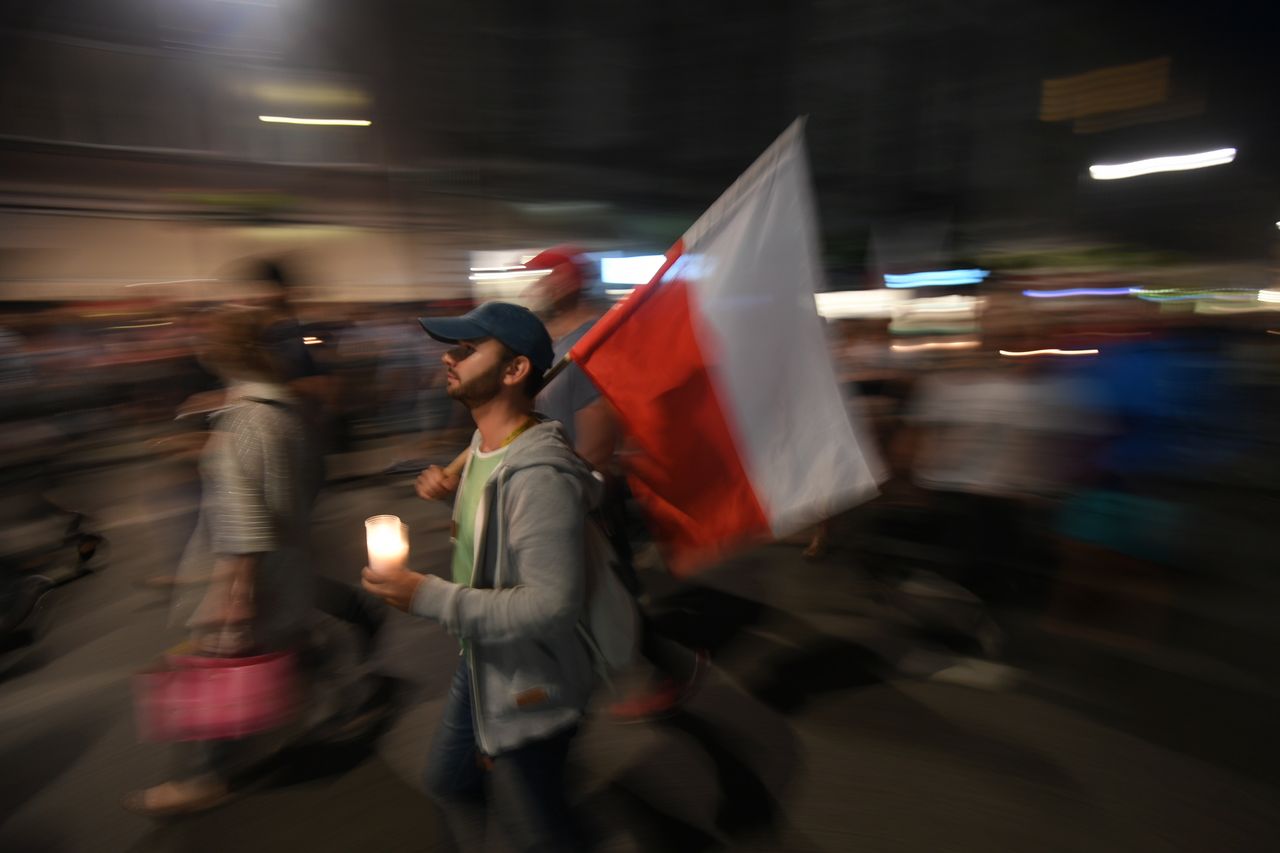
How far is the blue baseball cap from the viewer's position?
6.26ft

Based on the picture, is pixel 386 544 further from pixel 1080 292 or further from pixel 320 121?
pixel 320 121

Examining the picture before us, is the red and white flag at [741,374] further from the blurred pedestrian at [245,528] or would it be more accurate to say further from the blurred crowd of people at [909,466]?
the blurred pedestrian at [245,528]

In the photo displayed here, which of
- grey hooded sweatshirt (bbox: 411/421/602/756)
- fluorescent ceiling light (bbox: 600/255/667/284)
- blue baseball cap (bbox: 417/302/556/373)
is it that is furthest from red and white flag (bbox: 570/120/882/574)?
fluorescent ceiling light (bbox: 600/255/667/284)

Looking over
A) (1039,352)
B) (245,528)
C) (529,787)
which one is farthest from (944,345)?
(245,528)

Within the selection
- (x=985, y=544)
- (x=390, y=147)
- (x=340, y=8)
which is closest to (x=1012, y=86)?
(x=390, y=147)

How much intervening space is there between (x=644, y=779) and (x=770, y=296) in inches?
76.6

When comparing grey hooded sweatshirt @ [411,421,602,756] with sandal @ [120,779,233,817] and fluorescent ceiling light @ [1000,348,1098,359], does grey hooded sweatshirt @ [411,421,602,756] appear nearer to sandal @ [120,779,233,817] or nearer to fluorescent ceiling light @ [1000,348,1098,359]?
sandal @ [120,779,233,817]

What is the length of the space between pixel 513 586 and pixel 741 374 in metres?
0.83

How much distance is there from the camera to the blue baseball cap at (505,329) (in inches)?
75.2

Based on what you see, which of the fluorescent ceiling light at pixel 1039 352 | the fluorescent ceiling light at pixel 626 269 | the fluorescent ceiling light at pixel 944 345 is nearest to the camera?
the fluorescent ceiling light at pixel 1039 352

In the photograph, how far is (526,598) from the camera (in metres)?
1.69

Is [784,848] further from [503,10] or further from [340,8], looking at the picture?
[340,8]

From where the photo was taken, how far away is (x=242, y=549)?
8.35 feet

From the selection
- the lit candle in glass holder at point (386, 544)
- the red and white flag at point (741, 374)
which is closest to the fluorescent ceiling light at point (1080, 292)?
the red and white flag at point (741, 374)
